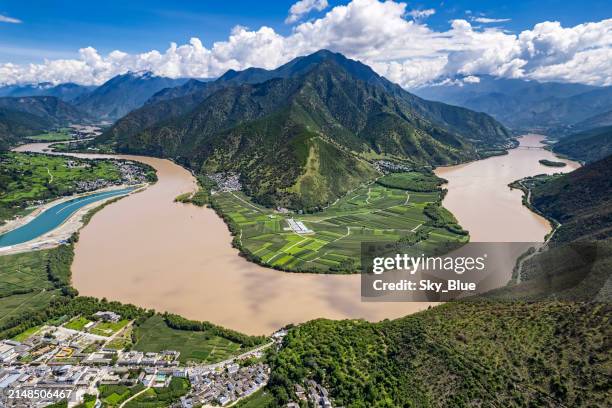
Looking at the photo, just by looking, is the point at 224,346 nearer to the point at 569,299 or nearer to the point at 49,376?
the point at 49,376

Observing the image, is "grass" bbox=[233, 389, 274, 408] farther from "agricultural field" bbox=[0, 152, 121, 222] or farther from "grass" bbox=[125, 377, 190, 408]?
"agricultural field" bbox=[0, 152, 121, 222]

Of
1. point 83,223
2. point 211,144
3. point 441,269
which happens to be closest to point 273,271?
point 441,269

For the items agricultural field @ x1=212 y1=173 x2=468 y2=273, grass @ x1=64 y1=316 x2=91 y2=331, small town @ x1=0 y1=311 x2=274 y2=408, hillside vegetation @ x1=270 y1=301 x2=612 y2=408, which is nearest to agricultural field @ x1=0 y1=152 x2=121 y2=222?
agricultural field @ x1=212 y1=173 x2=468 y2=273

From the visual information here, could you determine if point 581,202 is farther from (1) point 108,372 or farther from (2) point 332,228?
(1) point 108,372

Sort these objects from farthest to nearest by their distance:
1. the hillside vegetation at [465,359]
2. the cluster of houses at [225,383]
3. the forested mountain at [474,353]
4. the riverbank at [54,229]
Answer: the riverbank at [54,229], the cluster of houses at [225,383], the forested mountain at [474,353], the hillside vegetation at [465,359]

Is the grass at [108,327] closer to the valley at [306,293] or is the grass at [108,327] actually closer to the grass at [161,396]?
the valley at [306,293]

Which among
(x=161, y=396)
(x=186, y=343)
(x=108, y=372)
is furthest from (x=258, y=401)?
(x=108, y=372)

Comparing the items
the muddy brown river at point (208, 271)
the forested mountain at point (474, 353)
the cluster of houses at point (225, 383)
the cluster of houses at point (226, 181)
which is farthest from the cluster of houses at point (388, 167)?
the cluster of houses at point (225, 383)
